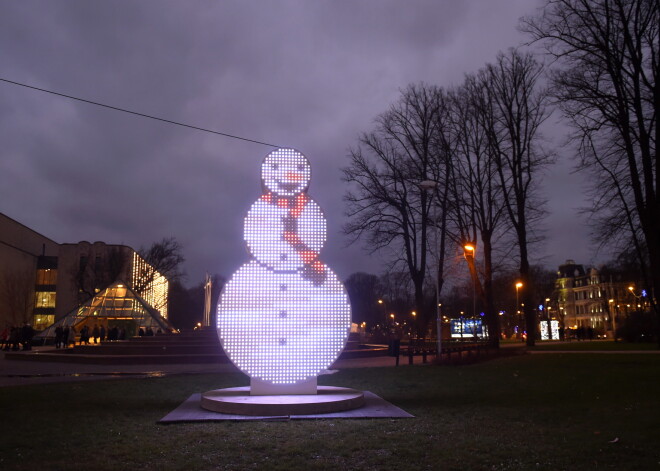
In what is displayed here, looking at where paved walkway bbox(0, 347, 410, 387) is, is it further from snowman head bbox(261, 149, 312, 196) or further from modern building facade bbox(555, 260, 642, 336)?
modern building facade bbox(555, 260, 642, 336)

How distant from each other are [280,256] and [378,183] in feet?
74.3

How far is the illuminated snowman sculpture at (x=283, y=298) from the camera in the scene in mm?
10578

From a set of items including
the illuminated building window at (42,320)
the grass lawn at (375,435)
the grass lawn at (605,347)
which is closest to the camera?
the grass lawn at (375,435)

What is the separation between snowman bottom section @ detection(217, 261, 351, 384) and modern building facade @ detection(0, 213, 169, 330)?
180 ft

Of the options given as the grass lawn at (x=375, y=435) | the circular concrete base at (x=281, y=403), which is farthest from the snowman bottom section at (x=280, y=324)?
the grass lawn at (x=375, y=435)

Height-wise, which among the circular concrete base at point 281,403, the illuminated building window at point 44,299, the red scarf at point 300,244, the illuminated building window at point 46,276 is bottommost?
the circular concrete base at point 281,403

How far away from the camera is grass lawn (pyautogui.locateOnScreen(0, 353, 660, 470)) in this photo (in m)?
6.55

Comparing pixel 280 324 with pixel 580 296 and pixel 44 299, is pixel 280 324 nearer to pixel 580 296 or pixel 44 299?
pixel 44 299

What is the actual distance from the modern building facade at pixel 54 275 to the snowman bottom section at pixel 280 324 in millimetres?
54827

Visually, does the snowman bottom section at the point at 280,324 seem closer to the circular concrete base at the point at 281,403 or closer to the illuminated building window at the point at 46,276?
the circular concrete base at the point at 281,403

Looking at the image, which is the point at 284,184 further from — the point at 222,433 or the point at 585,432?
the point at 585,432

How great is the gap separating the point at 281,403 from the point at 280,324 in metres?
1.54

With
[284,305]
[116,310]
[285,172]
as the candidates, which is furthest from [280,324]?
[116,310]

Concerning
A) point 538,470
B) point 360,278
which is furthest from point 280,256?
point 360,278
